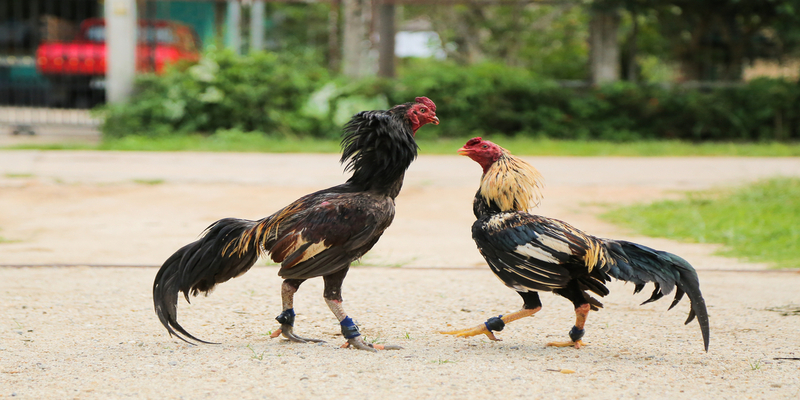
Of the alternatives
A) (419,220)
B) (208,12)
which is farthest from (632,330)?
(208,12)

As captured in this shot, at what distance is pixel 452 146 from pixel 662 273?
Result: 11.7m

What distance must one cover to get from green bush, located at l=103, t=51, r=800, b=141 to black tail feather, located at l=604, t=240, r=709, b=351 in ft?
40.2

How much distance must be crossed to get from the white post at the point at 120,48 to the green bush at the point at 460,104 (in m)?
0.34

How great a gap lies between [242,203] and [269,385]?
21.9 ft

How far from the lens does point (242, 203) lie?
10406mm

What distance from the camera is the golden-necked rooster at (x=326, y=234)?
4.37 meters

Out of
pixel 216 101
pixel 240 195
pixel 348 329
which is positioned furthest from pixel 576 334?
pixel 216 101

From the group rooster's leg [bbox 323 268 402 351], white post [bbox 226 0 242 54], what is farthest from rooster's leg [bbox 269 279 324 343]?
white post [bbox 226 0 242 54]

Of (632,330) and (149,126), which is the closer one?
(632,330)

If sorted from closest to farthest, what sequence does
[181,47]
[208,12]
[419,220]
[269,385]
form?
[269,385] < [419,220] < [181,47] < [208,12]

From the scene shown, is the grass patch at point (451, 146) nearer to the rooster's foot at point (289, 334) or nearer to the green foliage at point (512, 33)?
the green foliage at point (512, 33)

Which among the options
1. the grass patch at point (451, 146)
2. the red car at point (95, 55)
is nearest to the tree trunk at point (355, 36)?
the grass patch at point (451, 146)

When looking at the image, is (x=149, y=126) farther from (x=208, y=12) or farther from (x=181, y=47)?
(x=208, y=12)

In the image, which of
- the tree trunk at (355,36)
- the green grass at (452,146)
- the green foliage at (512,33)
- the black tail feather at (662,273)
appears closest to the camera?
the black tail feather at (662,273)
